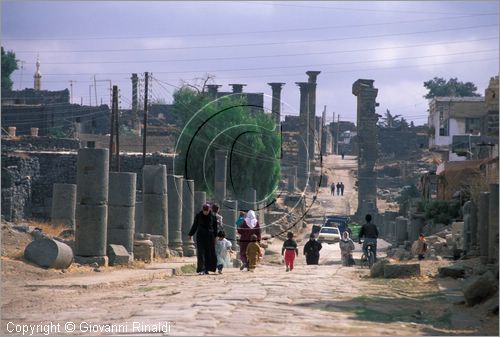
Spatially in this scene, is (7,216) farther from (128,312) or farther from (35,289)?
(128,312)

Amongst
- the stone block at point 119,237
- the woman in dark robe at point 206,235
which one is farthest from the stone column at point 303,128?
the woman in dark robe at point 206,235

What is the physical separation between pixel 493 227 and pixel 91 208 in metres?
8.16

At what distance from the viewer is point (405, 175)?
83.5 metres

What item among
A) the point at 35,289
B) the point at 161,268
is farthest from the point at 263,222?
the point at 35,289

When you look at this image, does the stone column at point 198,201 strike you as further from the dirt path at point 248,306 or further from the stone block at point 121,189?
the dirt path at point 248,306

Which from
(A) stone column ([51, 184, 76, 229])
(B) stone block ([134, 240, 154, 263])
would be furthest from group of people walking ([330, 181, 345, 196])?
(B) stone block ([134, 240, 154, 263])

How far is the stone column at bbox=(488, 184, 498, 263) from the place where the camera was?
1947cm

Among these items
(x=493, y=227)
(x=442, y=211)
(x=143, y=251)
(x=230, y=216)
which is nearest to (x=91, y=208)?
(x=143, y=251)

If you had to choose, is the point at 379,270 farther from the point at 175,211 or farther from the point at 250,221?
the point at 175,211

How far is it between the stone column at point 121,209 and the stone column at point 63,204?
10.3m

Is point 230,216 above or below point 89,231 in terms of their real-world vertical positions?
below

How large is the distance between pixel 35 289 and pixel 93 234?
16.7ft

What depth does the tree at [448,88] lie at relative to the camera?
395 feet

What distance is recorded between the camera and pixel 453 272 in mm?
19516
